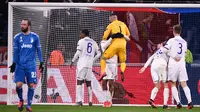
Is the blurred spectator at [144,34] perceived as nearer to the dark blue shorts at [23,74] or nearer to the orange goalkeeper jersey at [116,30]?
the orange goalkeeper jersey at [116,30]

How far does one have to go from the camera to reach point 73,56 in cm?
2117

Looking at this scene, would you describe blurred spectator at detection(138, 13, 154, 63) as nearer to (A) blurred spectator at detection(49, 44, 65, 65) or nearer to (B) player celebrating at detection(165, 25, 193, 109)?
(B) player celebrating at detection(165, 25, 193, 109)

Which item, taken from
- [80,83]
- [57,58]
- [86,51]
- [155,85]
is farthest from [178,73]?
[57,58]

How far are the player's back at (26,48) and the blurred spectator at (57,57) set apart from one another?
482 cm

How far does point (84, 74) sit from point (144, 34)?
8.07 ft

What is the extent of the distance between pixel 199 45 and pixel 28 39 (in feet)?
22.8

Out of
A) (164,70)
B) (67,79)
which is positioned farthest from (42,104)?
(164,70)

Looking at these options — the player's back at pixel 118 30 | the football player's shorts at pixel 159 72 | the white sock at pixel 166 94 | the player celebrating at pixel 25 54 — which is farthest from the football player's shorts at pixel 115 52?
the player celebrating at pixel 25 54

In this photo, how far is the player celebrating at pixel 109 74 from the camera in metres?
19.6

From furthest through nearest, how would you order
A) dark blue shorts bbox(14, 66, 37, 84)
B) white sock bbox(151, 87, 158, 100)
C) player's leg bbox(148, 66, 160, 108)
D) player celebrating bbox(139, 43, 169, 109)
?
player celebrating bbox(139, 43, 169, 109) → white sock bbox(151, 87, 158, 100) → player's leg bbox(148, 66, 160, 108) → dark blue shorts bbox(14, 66, 37, 84)

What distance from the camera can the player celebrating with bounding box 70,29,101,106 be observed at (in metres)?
20.0

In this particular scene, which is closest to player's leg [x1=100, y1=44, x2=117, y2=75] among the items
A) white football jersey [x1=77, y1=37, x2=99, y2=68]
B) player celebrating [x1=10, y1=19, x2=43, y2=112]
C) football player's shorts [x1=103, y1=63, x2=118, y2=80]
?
football player's shorts [x1=103, y1=63, x2=118, y2=80]

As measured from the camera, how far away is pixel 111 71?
65.5 feet

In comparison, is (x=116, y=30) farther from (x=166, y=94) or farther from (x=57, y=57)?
(x=57, y=57)
